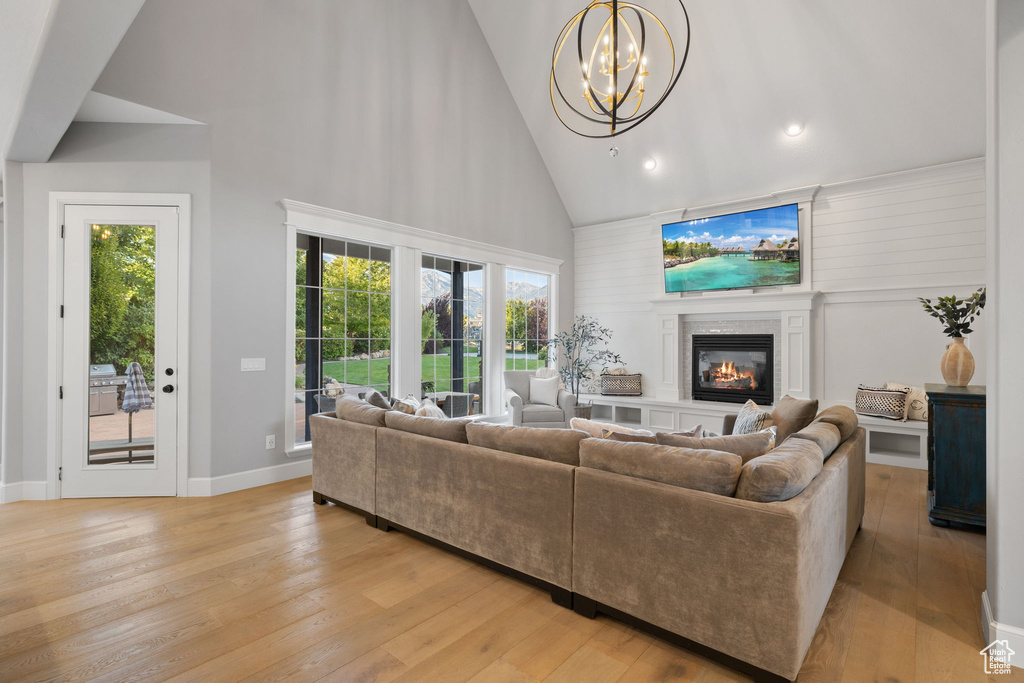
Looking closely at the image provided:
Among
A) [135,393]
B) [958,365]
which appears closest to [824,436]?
[958,365]

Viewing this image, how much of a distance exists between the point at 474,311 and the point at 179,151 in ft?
11.4

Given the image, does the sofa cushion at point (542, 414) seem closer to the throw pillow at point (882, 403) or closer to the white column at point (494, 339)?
the white column at point (494, 339)

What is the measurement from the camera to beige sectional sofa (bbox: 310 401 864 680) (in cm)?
176

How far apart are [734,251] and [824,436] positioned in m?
4.26

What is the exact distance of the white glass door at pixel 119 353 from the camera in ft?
12.5

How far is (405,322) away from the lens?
18.0 ft

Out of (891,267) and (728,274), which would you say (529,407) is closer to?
(728,274)

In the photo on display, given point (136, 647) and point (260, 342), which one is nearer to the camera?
point (136, 647)

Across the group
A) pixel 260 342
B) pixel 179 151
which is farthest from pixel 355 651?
pixel 179 151

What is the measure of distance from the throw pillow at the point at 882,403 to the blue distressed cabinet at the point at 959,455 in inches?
73.6

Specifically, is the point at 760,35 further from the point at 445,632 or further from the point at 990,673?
the point at 445,632

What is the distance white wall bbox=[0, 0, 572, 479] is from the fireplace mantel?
10.7 feet

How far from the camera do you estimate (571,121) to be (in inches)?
266

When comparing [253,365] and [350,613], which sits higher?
[253,365]
